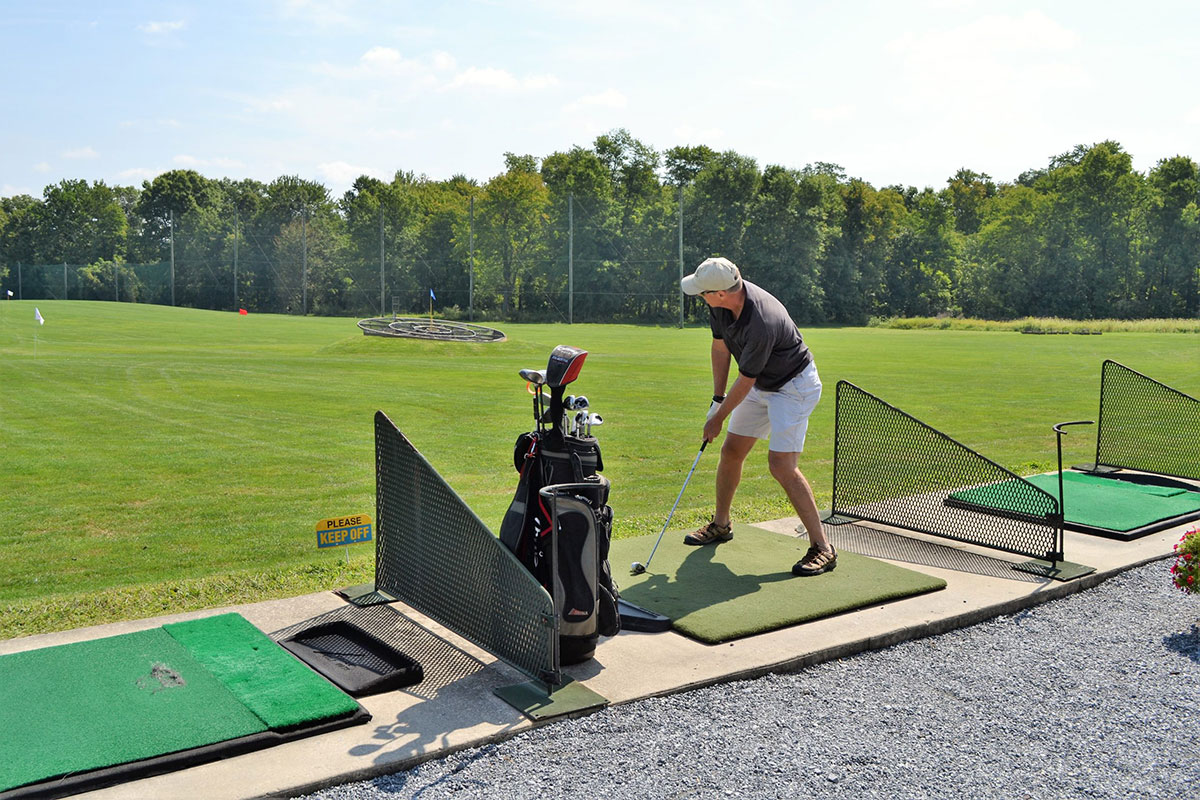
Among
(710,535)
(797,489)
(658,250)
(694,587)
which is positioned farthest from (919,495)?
(658,250)

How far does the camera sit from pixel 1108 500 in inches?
322

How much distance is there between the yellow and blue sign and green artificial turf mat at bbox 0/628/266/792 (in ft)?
4.30

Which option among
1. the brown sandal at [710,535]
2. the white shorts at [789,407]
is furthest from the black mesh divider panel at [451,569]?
the white shorts at [789,407]

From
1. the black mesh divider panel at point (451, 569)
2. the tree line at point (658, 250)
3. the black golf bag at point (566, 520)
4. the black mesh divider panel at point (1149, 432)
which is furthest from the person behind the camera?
the tree line at point (658, 250)

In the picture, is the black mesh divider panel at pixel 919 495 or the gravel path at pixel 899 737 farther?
the black mesh divider panel at pixel 919 495

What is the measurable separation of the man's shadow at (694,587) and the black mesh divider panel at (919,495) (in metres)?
1.70

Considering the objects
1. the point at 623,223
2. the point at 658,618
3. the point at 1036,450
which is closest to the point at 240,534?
the point at 658,618

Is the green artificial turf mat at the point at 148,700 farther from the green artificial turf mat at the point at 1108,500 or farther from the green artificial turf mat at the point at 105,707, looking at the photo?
the green artificial turf mat at the point at 1108,500

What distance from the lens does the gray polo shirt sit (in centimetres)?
587

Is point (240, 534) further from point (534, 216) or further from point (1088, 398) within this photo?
point (534, 216)

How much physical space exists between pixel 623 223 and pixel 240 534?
63055mm

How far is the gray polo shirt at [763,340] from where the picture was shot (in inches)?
231

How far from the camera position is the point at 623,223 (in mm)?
68875

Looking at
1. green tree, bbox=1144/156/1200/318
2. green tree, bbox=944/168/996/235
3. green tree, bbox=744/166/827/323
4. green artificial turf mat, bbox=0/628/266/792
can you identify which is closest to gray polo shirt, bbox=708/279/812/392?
green artificial turf mat, bbox=0/628/266/792
